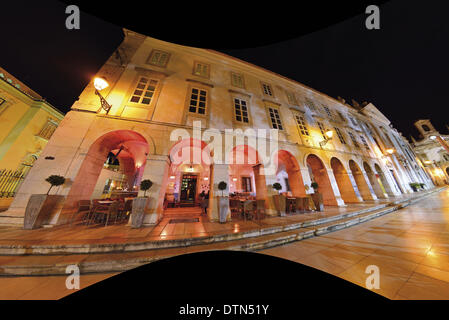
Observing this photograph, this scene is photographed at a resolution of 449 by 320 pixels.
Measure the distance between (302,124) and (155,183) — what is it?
9870 millimetres

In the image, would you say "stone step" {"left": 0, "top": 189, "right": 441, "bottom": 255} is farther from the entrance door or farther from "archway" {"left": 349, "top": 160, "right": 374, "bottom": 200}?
"archway" {"left": 349, "top": 160, "right": 374, "bottom": 200}

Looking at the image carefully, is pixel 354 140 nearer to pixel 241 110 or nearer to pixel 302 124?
pixel 302 124

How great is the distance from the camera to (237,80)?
8.90 meters

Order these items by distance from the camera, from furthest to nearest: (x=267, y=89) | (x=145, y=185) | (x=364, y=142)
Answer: (x=364, y=142), (x=267, y=89), (x=145, y=185)

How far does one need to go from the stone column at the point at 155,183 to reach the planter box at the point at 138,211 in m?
0.29

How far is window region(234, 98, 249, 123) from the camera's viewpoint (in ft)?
24.0

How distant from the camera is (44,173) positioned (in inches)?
165

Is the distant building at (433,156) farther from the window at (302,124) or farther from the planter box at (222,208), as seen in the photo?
the planter box at (222,208)

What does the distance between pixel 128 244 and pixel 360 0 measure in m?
4.65

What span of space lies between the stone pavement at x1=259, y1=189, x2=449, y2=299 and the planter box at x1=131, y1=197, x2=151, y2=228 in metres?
3.77

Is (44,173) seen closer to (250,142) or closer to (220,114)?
(220,114)

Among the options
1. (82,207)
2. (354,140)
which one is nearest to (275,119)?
(354,140)

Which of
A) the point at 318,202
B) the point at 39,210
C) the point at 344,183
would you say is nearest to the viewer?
the point at 39,210
